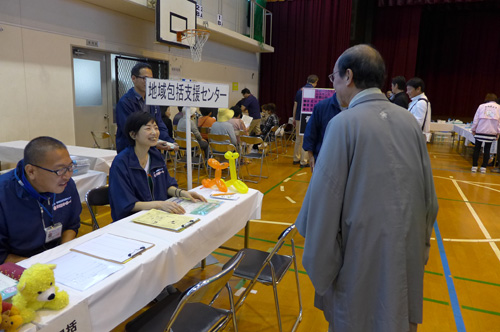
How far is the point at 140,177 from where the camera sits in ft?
7.32

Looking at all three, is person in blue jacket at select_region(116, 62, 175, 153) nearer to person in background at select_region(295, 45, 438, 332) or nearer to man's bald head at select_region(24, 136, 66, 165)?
man's bald head at select_region(24, 136, 66, 165)

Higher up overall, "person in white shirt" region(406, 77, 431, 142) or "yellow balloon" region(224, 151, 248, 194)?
"person in white shirt" region(406, 77, 431, 142)

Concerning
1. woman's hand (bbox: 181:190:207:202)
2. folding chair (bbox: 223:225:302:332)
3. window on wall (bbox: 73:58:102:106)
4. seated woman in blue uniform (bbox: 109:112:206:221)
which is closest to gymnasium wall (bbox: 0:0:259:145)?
window on wall (bbox: 73:58:102:106)

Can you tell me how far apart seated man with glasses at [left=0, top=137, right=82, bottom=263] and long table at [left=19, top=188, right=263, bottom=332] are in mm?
192

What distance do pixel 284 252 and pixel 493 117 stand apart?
5.84m

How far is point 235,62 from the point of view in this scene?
11039 mm

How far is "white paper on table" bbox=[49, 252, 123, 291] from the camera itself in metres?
1.28

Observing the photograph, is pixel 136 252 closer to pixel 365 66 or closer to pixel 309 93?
pixel 365 66

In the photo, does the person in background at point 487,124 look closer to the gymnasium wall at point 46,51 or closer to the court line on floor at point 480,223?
the court line on floor at point 480,223

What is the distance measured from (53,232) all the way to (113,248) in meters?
0.40

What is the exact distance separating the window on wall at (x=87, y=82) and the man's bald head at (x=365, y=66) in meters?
5.99

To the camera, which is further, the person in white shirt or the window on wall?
the window on wall

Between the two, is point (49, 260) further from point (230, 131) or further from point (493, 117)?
point (493, 117)

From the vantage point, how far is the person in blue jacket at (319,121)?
10.6 feet
